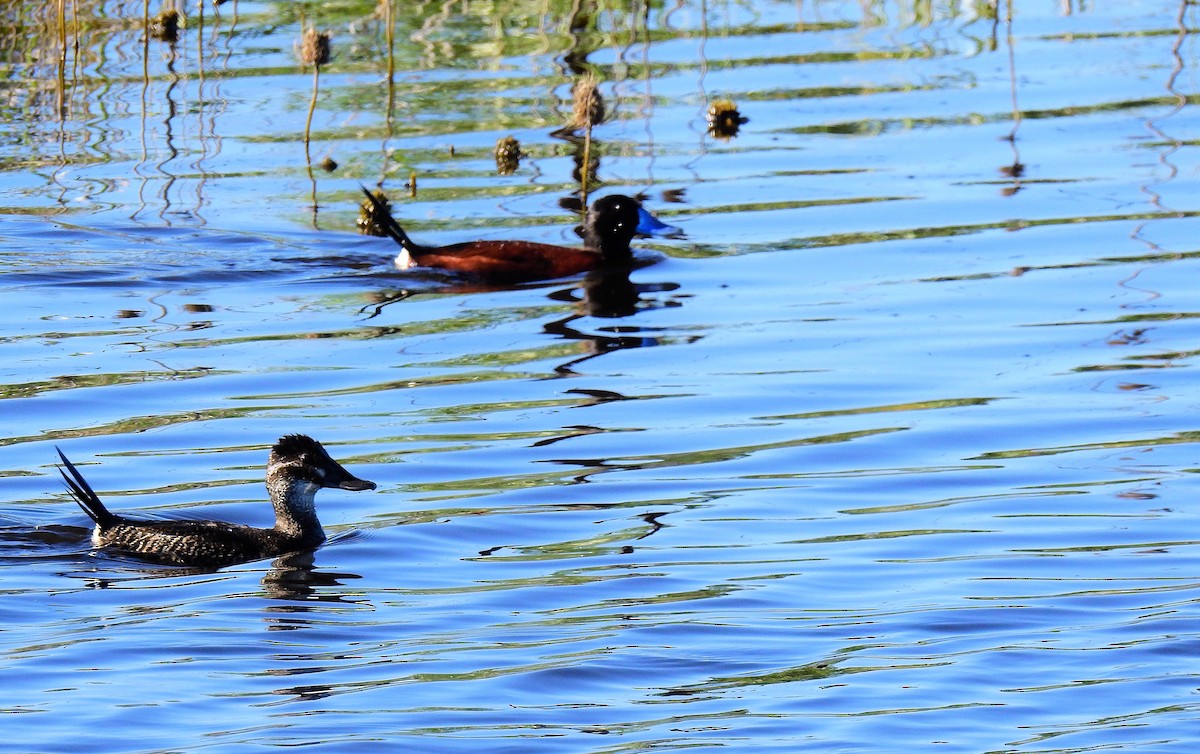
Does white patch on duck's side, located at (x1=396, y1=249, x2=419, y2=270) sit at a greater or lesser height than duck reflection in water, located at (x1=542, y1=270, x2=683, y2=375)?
greater

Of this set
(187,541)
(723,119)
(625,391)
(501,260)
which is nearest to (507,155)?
(723,119)

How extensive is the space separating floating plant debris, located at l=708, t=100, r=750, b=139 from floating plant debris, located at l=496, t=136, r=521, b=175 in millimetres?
1582

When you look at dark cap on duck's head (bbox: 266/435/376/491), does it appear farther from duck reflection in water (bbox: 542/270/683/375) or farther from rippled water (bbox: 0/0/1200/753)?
duck reflection in water (bbox: 542/270/683/375)

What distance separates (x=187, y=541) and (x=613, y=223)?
5.68m

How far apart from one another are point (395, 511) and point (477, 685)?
2124mm

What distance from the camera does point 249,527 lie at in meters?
8.16

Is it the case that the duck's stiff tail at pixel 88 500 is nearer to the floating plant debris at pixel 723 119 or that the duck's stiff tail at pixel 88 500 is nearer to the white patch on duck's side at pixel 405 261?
the white patch on duck's side at pixel 405 261

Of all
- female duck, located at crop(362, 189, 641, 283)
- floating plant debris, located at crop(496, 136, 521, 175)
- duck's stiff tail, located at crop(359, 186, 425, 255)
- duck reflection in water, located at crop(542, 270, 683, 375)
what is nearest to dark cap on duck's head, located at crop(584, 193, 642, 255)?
female duck, located at crop(362, 189, 641, 283)

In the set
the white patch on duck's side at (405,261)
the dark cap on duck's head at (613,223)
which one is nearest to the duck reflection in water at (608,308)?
the dark cap on duck's head at (613,223)

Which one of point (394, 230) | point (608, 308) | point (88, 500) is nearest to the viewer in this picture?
point (88, 500)

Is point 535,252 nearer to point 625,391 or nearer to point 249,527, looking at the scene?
point 625,391

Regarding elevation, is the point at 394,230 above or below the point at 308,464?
above

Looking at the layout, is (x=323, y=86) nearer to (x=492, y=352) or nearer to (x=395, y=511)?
(x=492, y=352)

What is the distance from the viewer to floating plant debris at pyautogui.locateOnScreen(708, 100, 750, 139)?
15.5 metres
